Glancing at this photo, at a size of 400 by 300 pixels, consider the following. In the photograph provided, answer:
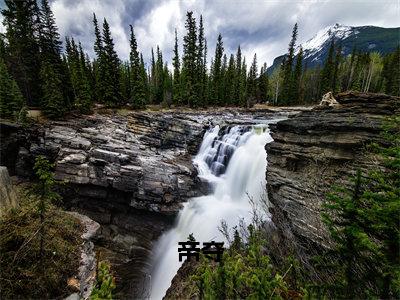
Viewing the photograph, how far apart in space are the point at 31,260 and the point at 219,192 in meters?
14.3

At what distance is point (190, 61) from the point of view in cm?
4109

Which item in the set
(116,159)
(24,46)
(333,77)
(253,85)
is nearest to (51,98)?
(24,46)

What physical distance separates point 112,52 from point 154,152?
24414 millimetres

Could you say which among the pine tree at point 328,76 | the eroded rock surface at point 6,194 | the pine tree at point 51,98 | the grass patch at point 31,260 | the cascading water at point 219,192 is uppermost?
the pine tree at point 328,76

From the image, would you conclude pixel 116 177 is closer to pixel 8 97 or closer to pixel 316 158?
pixel 316 158

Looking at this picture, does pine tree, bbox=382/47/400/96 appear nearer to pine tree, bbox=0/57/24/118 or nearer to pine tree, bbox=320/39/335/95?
pine tree, bbox=320/39/335/95

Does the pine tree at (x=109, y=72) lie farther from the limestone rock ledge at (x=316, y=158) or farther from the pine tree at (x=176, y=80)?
the limestone rock ledge at (x=316, y=158)

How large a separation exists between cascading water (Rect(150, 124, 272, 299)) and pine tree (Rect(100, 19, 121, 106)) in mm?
19337

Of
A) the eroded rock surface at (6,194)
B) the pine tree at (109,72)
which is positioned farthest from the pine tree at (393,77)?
the eroded rock surface at (6,194)

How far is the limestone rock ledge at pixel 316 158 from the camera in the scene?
9844mm

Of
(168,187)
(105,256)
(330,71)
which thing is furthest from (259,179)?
(330,71)

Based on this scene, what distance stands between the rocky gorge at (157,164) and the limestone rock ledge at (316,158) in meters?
0.05

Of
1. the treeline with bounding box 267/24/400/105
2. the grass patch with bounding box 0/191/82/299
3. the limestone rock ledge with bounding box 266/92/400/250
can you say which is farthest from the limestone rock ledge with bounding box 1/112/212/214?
the treeline with bounding box 267/24/400/105

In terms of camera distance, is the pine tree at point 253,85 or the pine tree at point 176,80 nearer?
the pine tree at point 176,80
